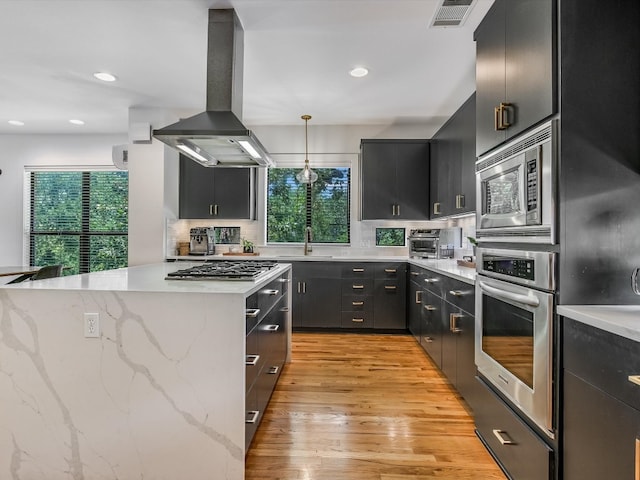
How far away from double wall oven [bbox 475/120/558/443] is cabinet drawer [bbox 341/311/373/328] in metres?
2.39

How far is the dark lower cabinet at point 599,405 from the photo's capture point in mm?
1000

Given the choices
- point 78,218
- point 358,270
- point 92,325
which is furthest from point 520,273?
point 78,218

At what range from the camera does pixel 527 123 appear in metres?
1.53

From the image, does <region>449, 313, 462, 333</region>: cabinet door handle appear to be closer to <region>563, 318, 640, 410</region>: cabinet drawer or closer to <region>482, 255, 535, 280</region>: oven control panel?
<region>482, 255, 535, 280</region>: oven control panel

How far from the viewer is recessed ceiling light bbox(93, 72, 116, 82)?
3.54m

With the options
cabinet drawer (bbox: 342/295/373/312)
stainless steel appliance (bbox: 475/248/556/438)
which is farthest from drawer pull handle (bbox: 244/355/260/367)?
cabinet drawer (bbox: 342/295/373/312)

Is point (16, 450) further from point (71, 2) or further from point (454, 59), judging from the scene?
point (454, 59)

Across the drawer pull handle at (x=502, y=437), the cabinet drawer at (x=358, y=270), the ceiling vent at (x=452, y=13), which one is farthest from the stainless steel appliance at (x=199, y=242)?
the drawer pull handle at (x=502, y=437)

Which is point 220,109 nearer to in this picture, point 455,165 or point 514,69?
point 514,69

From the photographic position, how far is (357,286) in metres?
4.41

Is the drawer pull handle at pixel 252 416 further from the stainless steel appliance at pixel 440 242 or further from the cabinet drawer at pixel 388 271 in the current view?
the stainless steel appliance at pixel 440 242

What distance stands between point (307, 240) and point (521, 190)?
3.70m

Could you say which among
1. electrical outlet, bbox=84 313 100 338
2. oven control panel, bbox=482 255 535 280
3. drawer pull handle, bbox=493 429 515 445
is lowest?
drawer pull handle, bbox=493 429 515 445

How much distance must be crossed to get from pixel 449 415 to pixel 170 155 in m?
4.21
